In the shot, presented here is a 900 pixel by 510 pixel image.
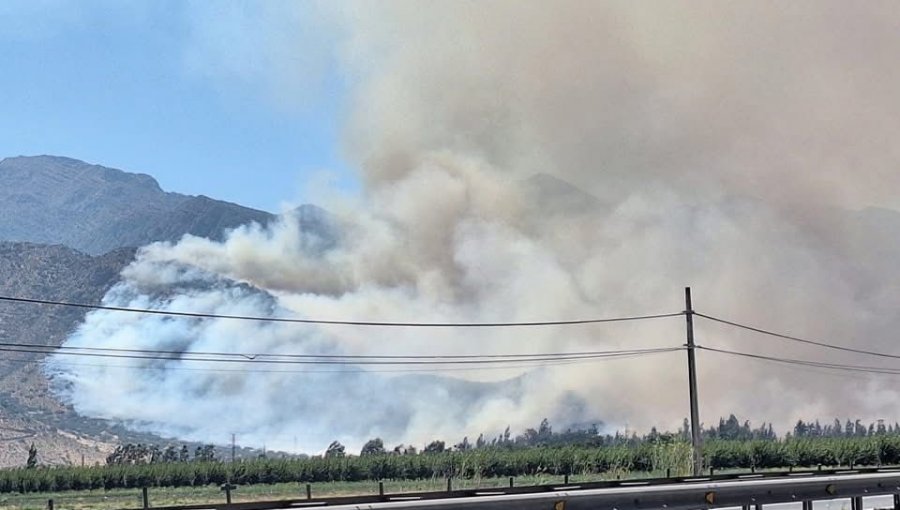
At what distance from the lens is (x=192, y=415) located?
193 metres

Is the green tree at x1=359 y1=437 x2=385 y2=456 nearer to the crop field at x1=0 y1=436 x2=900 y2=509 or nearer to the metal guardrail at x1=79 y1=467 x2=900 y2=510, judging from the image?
the crop field at x1=0 y1=436 x2=900 y2=509

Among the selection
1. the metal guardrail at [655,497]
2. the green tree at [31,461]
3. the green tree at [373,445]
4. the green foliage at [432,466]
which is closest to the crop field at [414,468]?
the green foliage at [432,466]

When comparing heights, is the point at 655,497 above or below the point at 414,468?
above

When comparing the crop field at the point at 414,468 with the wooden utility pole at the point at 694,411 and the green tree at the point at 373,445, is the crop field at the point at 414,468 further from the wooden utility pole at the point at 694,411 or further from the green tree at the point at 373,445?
the green tree at the point at 373,445

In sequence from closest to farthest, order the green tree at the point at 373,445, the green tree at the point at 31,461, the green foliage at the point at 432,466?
the green foliage at the point at 432,466 → the green tree at the point at 31,461 → the green tree at the point at 373,445

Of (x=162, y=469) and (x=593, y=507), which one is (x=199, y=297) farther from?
(x=593, y=507)

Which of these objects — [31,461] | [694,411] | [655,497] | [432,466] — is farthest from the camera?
[31,461]

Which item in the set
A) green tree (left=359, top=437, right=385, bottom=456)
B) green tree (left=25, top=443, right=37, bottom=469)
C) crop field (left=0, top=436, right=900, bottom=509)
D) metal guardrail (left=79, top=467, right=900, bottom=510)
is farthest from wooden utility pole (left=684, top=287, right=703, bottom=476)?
green tree (left=359, top=437, right=385, bottom=456)

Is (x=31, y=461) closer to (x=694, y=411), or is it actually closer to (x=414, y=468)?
(x=414, y=468)

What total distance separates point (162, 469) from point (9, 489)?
1166 cm

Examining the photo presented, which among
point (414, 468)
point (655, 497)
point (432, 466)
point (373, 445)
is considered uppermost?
point (655, 497)

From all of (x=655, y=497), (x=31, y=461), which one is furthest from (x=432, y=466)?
(x=655, y=497)

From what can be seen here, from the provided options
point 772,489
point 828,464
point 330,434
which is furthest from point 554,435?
point 772,489

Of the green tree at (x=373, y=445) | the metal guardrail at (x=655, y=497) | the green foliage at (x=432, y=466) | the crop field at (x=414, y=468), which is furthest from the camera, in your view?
the green tree at (x=373, y=445)
